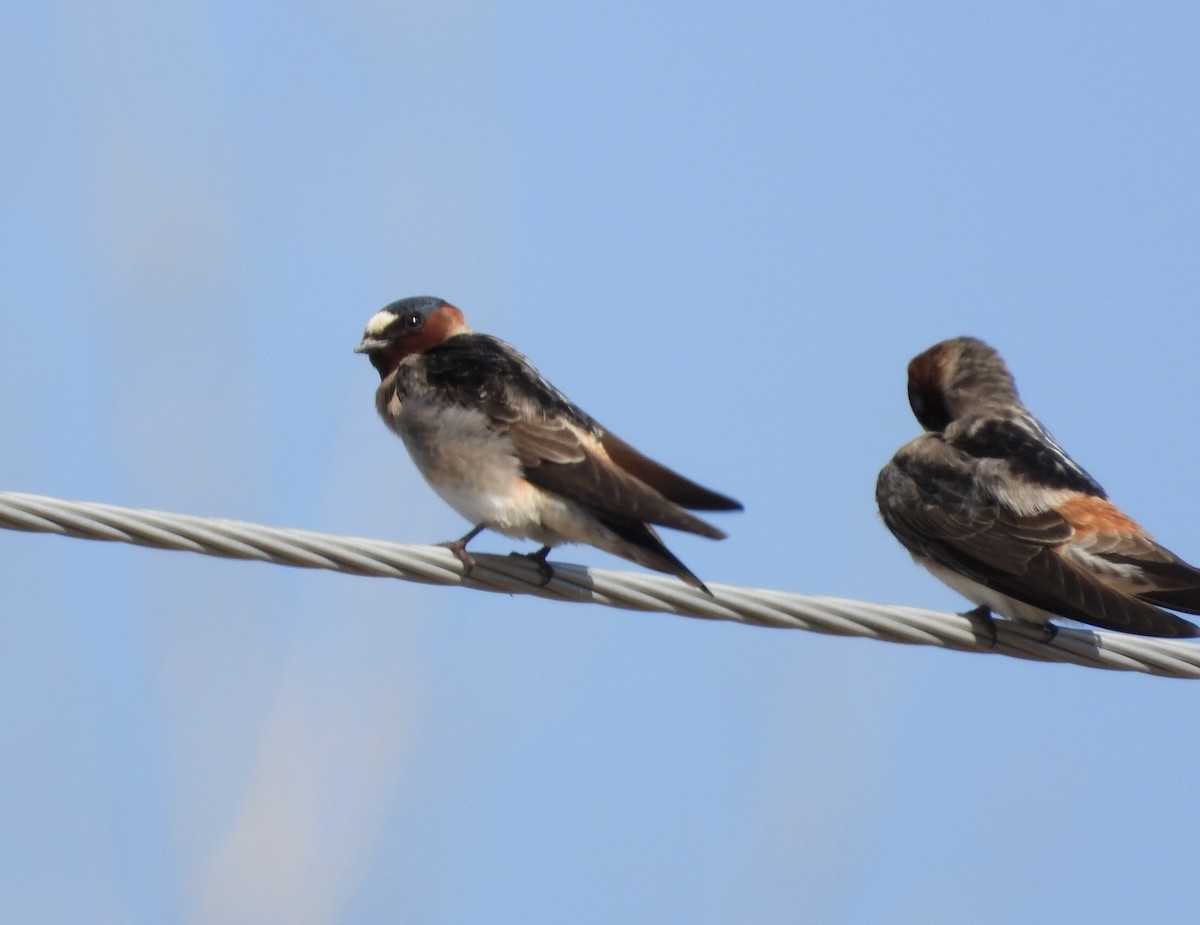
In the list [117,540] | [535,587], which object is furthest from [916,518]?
[117,540]

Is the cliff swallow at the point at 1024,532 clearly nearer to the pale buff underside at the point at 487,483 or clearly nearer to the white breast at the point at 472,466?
the pale buff underside at the point at 487,483

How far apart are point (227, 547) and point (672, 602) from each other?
0.88 metres

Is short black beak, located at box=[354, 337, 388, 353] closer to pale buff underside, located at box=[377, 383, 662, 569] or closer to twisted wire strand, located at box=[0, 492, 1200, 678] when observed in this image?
pale buff underside, located at box=[377, 383, 662, 569]

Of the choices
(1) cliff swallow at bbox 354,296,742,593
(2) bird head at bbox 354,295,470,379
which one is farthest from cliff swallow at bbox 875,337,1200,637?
(2) bird head at bbox 354,295,470,379

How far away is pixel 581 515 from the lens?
4629 mm

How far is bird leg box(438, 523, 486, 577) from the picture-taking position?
395 cm

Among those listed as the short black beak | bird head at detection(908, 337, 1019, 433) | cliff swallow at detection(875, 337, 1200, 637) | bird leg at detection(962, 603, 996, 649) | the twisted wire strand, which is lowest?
the twisted wire strand

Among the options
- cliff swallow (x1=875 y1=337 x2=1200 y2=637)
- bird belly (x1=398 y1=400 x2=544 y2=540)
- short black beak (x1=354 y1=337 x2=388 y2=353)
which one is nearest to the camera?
cliff swallow (x1=875 y1=337 x2=1200 y2=637)

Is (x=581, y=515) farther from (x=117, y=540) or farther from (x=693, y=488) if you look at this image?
(x=117, y=540)

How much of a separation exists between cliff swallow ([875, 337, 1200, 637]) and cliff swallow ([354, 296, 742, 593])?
0.97 m

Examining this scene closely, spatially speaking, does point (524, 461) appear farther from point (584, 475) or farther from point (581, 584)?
point (581, 584)

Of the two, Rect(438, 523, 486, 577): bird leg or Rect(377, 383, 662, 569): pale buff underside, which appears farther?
Rect(377, 383, 662, 569): pale buff underside

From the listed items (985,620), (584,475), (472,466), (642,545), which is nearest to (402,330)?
(472,466)

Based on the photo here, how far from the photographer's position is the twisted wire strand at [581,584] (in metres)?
3.33
